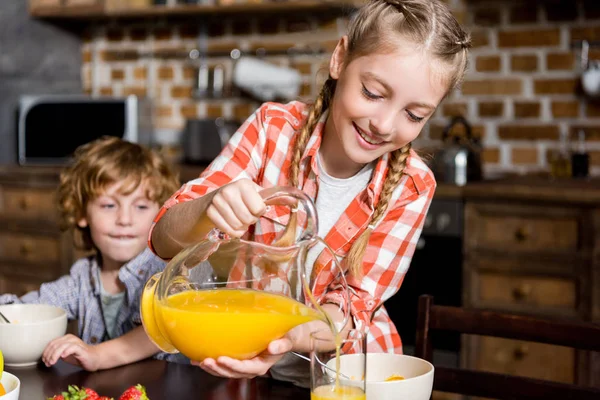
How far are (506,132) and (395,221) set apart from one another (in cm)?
162

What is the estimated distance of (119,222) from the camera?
5.26ft

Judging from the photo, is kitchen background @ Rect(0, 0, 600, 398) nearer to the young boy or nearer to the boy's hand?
the young boy

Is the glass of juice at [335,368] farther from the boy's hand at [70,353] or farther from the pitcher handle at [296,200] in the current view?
the boy's hand at [70,353]

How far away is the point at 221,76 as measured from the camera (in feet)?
10.5

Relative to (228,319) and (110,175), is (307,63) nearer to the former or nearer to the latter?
(110,175)

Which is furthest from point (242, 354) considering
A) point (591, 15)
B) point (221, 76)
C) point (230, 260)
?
point (221, 76)

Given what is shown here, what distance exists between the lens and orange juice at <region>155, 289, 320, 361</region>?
829mm

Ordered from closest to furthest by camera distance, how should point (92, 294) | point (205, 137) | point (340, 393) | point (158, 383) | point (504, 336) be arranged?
point (340, 393), point (158, 383), point (504, 336), point (92, 294), point (205, 137)

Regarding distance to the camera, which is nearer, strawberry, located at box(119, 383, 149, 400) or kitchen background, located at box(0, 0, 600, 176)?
strawberry, located at box(119, 383, 149, 400)

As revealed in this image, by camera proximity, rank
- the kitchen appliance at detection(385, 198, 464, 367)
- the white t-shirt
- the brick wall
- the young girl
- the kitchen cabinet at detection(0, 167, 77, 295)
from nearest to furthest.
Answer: the young girl
the white t-shirt
the kitchen appliance at detection(385, 198, 464, 367)
the brick wall
the kitchen cabinet at detection(0, 167, 77, 295)

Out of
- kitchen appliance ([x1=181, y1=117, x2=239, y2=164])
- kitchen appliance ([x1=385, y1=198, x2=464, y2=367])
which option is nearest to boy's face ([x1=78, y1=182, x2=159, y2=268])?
kitchen appliance ([x1=385, y1=198, x2=464, y2=367])

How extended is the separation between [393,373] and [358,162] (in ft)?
1.22

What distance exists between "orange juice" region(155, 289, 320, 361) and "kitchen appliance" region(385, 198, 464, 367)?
1.54m

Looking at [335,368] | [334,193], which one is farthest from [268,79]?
[335,368]
